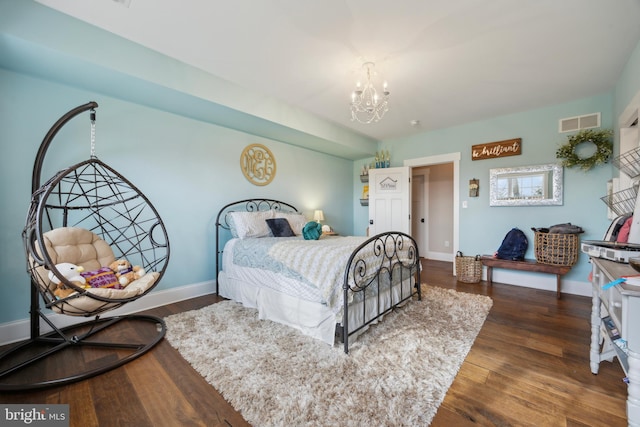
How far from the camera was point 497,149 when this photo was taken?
161 inches

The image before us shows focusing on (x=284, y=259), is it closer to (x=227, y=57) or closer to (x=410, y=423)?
(x=410, y=423)

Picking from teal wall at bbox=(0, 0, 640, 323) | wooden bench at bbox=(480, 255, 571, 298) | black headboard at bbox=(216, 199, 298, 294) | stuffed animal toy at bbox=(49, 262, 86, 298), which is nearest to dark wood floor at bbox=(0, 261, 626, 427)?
stuffed animal toy at bbox=(49, 262, 86, 298)

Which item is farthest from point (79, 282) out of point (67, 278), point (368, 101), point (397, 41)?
point (368, 101)

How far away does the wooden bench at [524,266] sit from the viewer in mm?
3336

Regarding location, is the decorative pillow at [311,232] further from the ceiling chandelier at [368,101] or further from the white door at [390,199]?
the white door at [390,199]

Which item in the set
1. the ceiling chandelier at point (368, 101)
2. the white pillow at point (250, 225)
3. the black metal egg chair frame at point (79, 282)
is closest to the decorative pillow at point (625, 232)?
the ceiling chandelier at point (368, 101)

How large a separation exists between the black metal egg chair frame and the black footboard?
160 cm

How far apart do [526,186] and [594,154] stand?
79 centimetres

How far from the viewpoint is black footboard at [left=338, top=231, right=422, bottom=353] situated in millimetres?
2072

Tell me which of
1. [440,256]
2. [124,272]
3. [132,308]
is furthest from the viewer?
[440,256]

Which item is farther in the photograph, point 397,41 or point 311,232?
point 311,232

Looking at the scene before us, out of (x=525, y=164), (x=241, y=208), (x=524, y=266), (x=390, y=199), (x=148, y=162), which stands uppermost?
(x=525, y=164)

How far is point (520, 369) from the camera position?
1.82 m
